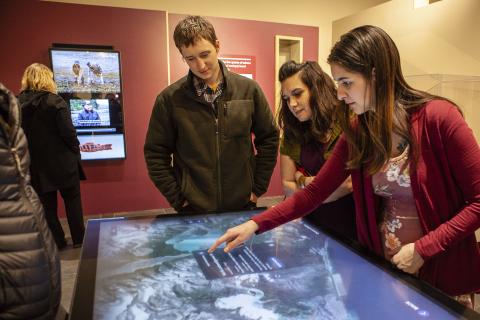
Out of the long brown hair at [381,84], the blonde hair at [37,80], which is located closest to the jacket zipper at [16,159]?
the long brown hair at [381,84]

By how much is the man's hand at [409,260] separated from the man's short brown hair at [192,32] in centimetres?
121

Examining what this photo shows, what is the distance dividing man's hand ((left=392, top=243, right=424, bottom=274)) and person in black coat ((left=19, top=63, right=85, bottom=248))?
297 cm

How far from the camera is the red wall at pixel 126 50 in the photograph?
3.85m

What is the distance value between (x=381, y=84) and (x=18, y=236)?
3.46 feet

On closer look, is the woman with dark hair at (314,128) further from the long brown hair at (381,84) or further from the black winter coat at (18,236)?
the black winter coat at (18,236)

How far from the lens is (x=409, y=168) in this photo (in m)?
1.18

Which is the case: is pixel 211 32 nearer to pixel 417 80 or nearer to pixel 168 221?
pixel 168 221

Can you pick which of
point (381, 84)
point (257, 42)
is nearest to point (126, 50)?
point (257, 42)

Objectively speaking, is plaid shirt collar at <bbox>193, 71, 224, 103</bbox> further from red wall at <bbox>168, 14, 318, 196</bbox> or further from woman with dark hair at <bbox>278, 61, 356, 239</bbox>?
red wall at <bbox>168, 14, 318, 196</bbox>

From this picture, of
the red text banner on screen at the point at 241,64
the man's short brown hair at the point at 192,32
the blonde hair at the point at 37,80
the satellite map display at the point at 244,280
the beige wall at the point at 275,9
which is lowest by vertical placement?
the satellite map display at the point at 244,280

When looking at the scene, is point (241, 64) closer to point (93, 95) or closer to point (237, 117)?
point (93, 95)

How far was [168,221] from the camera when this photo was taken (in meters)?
1.62

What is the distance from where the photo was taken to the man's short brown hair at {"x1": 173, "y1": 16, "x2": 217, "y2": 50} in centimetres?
171

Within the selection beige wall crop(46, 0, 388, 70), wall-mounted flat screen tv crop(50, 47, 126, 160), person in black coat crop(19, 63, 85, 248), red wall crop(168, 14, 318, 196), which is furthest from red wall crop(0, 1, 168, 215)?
person in black coat crop(19, 63, 85, 248)
